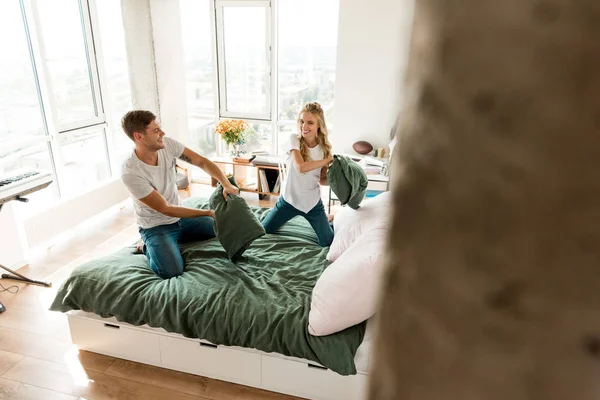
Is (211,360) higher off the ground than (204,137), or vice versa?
(204,137)

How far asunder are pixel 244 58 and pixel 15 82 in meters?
2.17

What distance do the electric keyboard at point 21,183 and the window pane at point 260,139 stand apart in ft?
7.50

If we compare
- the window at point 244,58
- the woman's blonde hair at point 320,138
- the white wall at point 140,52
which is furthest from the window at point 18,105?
the woman's blonde hair at point 320,138

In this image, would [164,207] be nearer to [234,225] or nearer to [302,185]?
[234,225]

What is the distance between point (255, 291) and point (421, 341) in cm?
195

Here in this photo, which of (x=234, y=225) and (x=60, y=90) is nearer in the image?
(x=234, y=225)

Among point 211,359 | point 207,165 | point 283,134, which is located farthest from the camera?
point 283,134

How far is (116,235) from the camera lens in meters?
3.84

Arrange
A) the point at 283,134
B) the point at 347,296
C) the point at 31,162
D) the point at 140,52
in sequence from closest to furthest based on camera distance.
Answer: the point at 347,296 → the point at 31,162 → the point at 140,52 → the point at 283,134

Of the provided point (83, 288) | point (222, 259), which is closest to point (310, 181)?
point (222, 259)

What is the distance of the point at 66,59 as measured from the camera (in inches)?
151

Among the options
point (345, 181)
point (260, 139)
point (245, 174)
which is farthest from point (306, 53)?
point (345, 181)

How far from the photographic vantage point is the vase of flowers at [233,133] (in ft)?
14.3

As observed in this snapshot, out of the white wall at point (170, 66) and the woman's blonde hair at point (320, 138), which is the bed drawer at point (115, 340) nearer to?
the woman's blonde hair at point (320, 138)
